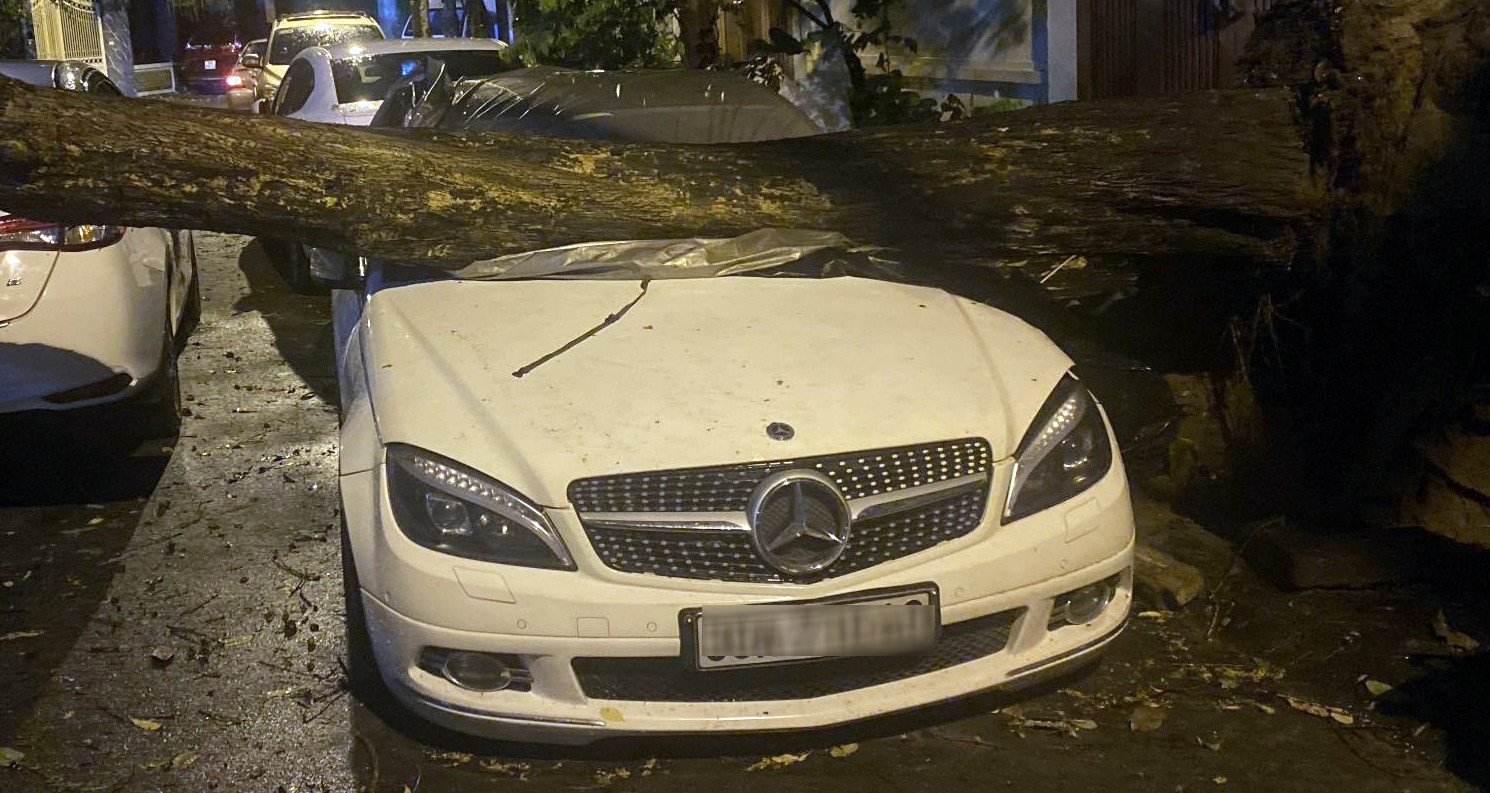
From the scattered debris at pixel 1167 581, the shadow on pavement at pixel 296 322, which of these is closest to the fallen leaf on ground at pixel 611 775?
the scattered debris at pixel 1167 581

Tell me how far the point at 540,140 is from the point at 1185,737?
108 inches

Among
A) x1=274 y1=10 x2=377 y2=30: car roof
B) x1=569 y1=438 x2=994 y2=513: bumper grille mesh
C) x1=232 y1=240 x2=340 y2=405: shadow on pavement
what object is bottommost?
x1=232 y1=240 x2=340 y2=405: shadow on pavement

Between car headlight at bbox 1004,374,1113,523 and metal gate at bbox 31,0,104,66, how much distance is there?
97.2 ft

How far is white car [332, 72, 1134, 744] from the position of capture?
3348 millimetres

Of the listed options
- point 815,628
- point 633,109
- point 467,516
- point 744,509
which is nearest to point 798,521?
point 744,509

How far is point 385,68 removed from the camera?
1270cm

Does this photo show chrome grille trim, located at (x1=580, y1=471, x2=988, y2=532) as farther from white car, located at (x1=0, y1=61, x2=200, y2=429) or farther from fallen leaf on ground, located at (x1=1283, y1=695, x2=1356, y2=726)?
white car, located at (x1=0, y1=61, x2=200, y2=429)

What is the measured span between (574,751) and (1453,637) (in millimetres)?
2448

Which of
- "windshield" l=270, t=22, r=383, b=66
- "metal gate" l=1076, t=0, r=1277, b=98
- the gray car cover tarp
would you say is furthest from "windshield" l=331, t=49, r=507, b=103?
"windshield" l=270, t=22, r=383, b=66

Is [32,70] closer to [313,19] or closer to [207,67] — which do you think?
[313,19]

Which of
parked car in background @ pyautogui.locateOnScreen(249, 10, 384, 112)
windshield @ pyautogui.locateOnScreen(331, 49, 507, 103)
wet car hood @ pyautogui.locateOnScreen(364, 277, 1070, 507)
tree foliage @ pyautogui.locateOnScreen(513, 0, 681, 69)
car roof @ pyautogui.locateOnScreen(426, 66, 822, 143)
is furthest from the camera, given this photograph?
parked car in background @ pyautogui.locateOnScreen(249, 10, 384, 112)

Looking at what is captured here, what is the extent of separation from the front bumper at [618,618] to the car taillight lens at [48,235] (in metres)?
2.58

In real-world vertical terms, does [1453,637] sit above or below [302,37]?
below

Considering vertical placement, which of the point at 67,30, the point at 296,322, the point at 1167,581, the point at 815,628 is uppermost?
the point at 67,30
